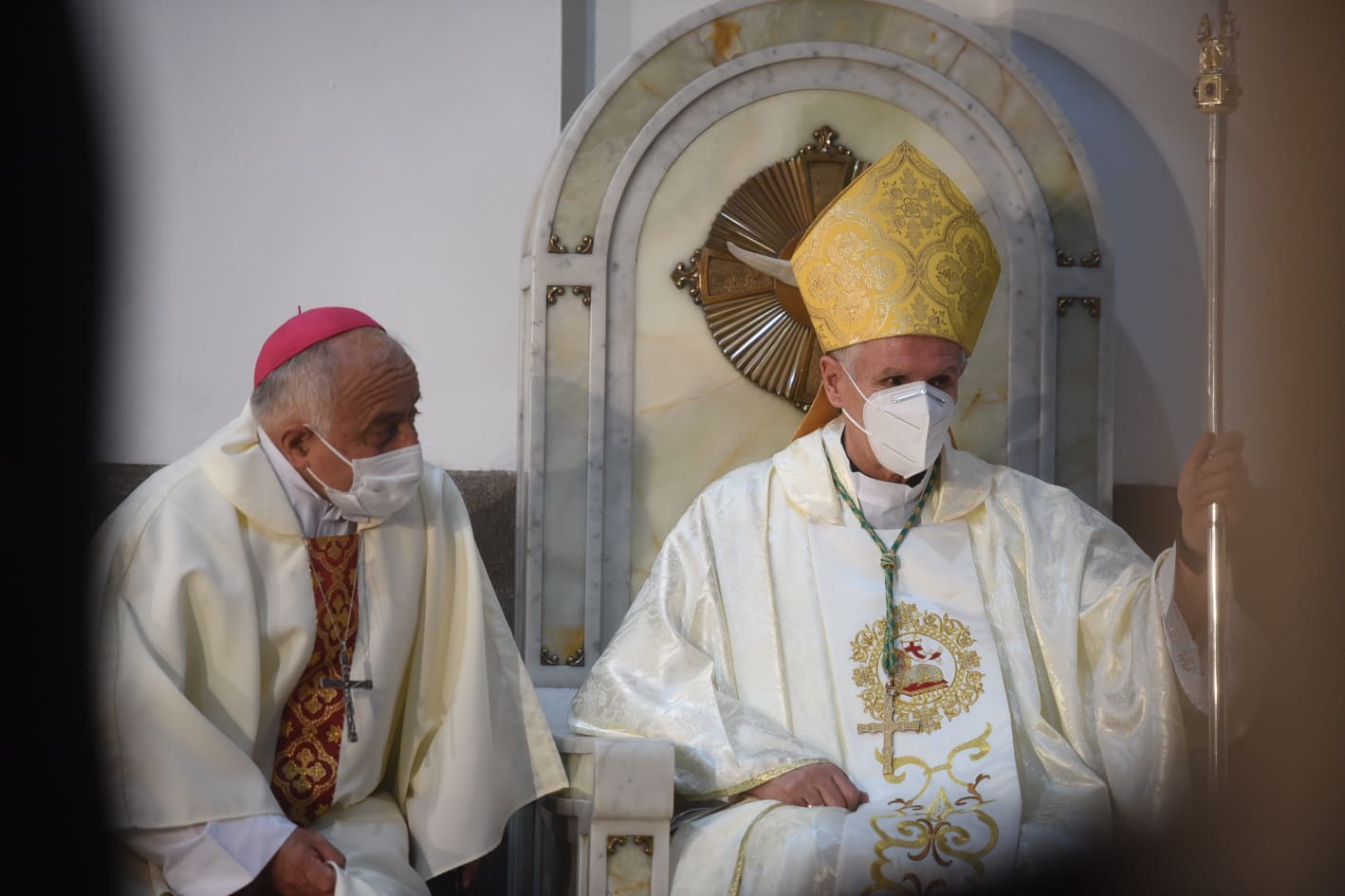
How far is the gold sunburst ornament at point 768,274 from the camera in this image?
4902 millimetres

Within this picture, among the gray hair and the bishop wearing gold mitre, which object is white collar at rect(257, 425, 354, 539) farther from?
the bishop wearing gold mitre

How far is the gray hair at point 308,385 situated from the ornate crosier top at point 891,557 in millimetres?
1413

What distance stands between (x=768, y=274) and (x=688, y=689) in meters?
1.60

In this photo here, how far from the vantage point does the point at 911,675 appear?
4.00 m

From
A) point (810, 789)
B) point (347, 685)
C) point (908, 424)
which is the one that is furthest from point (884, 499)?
point (347, 685)

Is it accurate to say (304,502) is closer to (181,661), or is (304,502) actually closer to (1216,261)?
(181,661)

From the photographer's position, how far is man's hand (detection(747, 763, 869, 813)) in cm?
360

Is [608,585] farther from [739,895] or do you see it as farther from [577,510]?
[739,895]

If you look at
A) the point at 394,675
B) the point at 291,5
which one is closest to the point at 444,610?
the point at 394,675

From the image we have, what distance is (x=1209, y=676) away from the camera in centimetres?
322

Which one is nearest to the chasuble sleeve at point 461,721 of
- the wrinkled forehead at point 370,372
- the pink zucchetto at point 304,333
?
the wrinkled forehead at point 370,372

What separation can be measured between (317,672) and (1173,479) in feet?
11.2

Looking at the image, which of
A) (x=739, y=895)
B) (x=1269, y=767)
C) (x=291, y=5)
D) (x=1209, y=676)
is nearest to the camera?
(x=1269, y=767)

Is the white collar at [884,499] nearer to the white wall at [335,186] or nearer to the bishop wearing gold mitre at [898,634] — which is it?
the bishop wearing gold mitre at [898,634]
